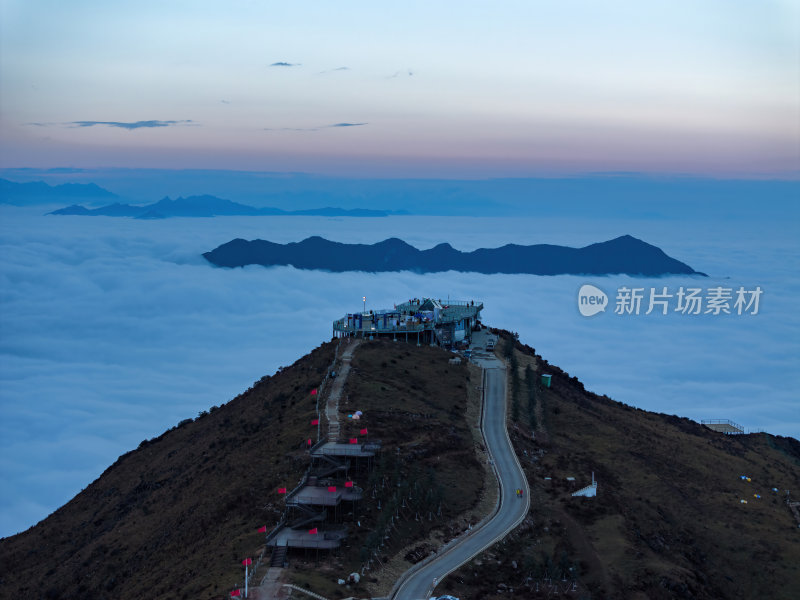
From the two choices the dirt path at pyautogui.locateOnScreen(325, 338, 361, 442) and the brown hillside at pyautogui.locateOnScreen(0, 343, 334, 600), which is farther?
the dirt path at pyautogui.locateOnScreen(325, 338, 361, 442)

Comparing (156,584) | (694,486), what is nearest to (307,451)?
→ (156,584)

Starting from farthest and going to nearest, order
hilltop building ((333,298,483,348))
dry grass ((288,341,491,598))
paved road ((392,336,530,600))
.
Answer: hilltop building ((333,298,483,348)) → dry grass ((288,341,491,598)) → paved road ((392,336,530,600))

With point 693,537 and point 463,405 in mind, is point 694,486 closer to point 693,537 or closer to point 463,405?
point 693,537

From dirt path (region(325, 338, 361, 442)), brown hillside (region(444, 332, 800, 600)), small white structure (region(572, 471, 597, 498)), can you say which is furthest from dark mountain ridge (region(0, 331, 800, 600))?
dirt path (region(325, 338, 361, 442))

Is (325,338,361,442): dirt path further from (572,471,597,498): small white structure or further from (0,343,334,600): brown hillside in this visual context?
(572,471,597,498): small white structure

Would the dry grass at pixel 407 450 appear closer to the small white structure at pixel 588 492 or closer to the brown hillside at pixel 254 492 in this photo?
the brown hillside at pixel 254 492
